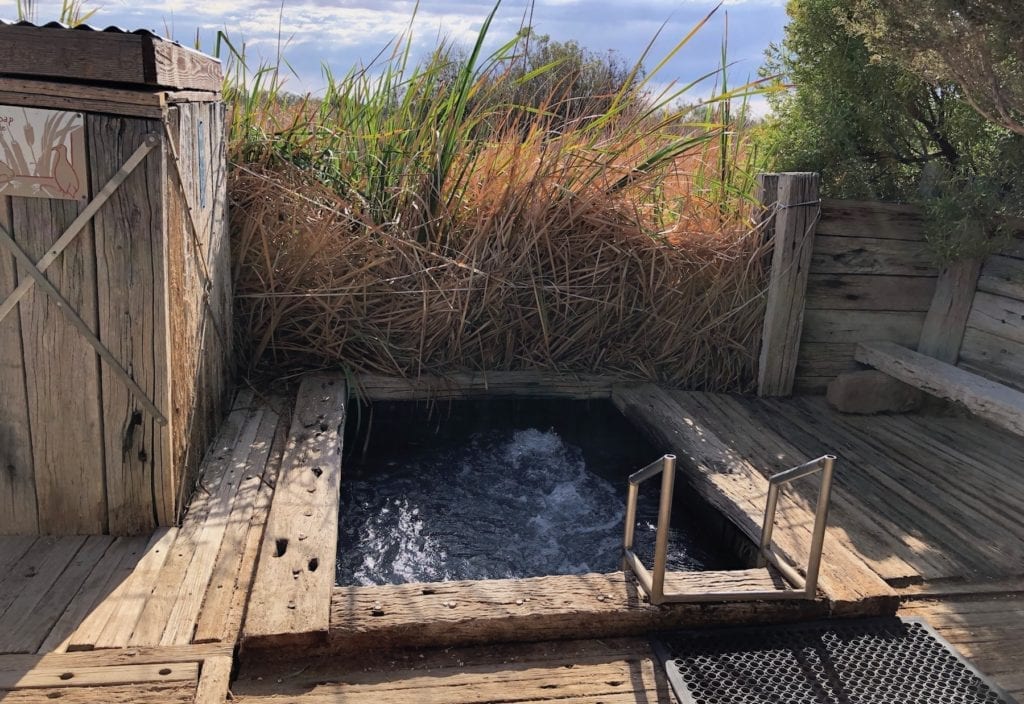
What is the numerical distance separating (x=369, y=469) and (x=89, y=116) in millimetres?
2150

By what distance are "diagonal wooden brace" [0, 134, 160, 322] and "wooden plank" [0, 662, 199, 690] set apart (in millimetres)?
1138

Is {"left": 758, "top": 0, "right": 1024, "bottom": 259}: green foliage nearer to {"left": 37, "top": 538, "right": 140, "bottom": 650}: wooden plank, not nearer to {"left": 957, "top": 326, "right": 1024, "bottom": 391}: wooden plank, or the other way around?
{"left": 957, "top": 326, "right": 1024, "bottom": 391}: wooden plank

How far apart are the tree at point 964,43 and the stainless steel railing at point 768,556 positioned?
204 cm

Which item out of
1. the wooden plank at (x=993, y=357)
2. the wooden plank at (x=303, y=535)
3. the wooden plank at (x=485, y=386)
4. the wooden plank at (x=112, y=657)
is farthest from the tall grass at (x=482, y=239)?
the wooden plank at (x=112, y=657)

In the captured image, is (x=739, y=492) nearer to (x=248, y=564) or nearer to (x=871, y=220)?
(x=248, y=564)

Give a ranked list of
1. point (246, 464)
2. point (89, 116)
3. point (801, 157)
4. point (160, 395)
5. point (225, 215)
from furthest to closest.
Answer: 1. point (801, 157)
2. point (225, 215)
3. point (246, 464)
4. point (160, 395)
5. point (89, 116)

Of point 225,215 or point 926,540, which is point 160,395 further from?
point 926,540

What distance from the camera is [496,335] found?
15.2 ft

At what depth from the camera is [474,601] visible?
2504 mm

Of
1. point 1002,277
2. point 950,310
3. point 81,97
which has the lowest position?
point 950,310

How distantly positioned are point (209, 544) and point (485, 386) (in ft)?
6.41

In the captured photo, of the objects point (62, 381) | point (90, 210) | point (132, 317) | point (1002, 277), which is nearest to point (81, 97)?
point (90, 210)

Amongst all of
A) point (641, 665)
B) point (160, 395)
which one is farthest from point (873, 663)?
point (160, 395)

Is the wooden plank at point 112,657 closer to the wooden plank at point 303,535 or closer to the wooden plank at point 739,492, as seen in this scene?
the wooden plank at point 303,535
